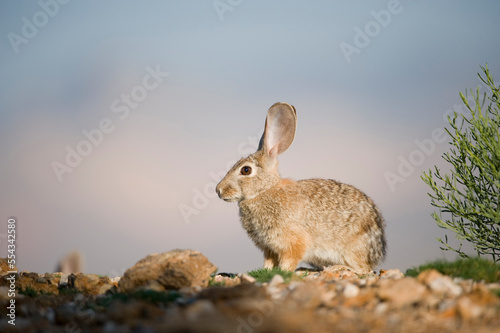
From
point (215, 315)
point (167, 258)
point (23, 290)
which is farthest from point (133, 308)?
point (23, 290)

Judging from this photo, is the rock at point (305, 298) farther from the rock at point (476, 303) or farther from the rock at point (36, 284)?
the rock at point (36, 284)

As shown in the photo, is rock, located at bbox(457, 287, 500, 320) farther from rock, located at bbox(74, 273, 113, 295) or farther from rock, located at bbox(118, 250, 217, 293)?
rock, located at bbox(74, 273, 113, 295)

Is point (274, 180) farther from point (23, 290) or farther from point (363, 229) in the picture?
point (23, 290)

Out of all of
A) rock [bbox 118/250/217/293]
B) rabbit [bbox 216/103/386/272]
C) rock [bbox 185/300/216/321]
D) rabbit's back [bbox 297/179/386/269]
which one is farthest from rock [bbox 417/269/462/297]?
rabbit's back [bbox 297/179/386/269]

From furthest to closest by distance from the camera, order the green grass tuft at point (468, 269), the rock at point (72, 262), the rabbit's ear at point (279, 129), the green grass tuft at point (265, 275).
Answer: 1. the rock at point (72, 262)
2. the rabbit's ear at point (279, 129)
3. the green grass tuft at point (265, 275)
4. the green grass tuft at point (468, 269)

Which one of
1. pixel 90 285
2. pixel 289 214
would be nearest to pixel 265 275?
pixel 289 214

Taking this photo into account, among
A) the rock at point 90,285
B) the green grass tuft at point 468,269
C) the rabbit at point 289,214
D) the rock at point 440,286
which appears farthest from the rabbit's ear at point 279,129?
the rock at point 440,286

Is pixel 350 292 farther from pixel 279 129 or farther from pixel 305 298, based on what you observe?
pixel 279 129
